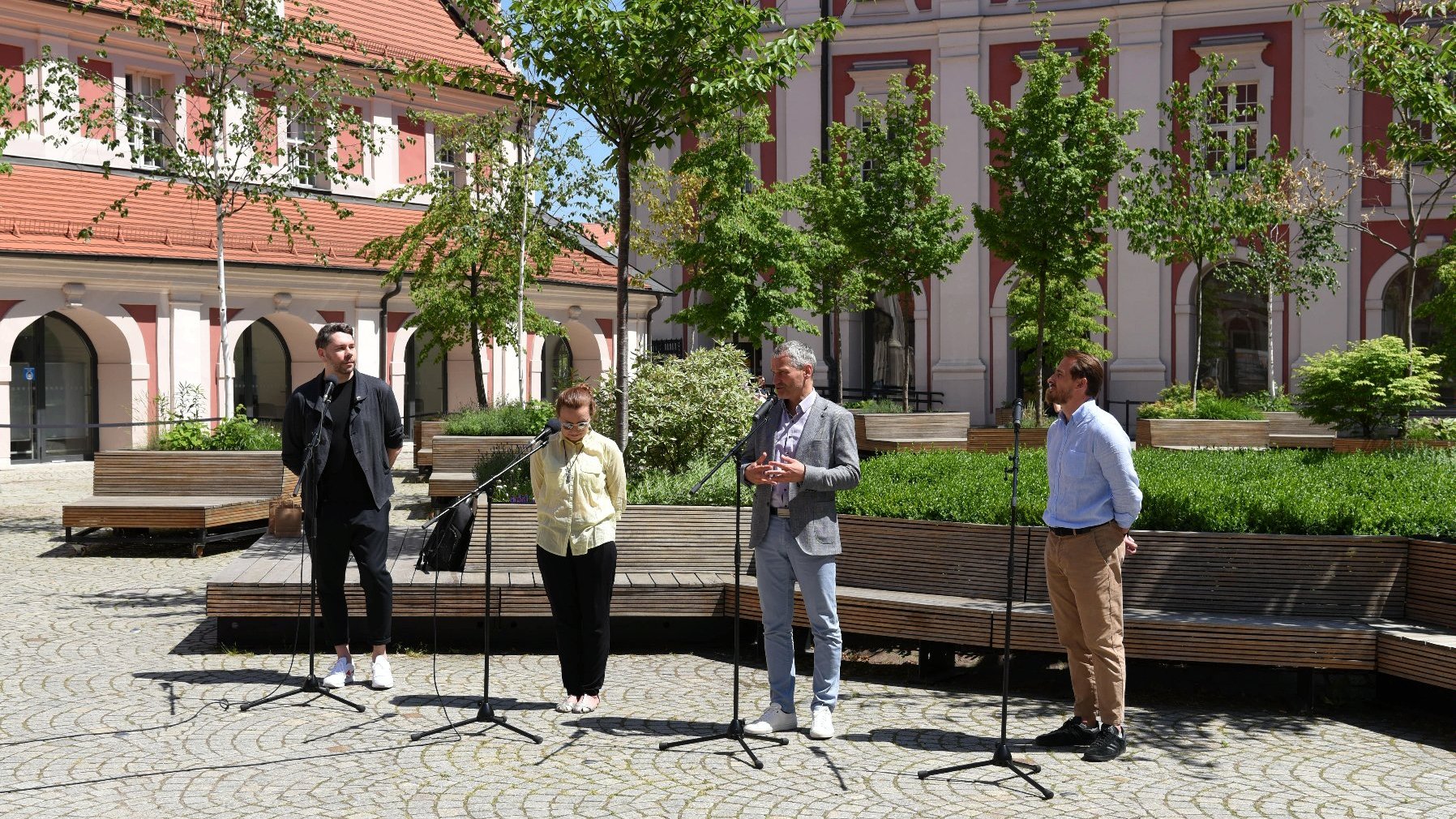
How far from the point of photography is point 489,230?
2508 cm

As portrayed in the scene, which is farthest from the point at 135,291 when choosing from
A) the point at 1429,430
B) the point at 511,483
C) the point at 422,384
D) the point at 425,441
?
the point at 1429,430

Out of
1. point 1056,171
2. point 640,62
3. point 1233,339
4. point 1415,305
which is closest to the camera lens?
point 640,62

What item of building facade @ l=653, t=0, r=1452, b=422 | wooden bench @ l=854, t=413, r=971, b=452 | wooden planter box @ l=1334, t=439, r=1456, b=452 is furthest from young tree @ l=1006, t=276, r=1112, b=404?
wooden planter box @ l=1334, t=439, r=1456, b=452

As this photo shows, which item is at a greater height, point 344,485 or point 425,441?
point 344,485

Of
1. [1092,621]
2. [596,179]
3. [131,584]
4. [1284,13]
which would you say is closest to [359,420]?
[1092,621]

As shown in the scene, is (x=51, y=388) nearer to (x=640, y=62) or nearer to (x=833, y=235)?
(x=833, y=235)

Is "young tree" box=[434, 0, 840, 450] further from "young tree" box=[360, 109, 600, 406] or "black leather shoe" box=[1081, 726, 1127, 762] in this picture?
"young tree" box=[360, 109, 600, 406]

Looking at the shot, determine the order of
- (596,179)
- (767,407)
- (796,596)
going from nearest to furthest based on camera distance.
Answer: (767,407) → (796,596) → (596,179)

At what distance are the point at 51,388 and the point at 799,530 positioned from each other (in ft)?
76.8

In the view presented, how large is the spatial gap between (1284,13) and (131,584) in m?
29.4

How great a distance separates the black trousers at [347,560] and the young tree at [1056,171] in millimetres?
16583

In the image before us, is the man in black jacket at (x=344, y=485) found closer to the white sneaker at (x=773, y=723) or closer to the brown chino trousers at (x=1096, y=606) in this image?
the white sneaker at (x=773, y=723)

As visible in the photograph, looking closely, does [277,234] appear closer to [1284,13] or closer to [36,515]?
[36,515]

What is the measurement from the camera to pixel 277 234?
28.2 metres
